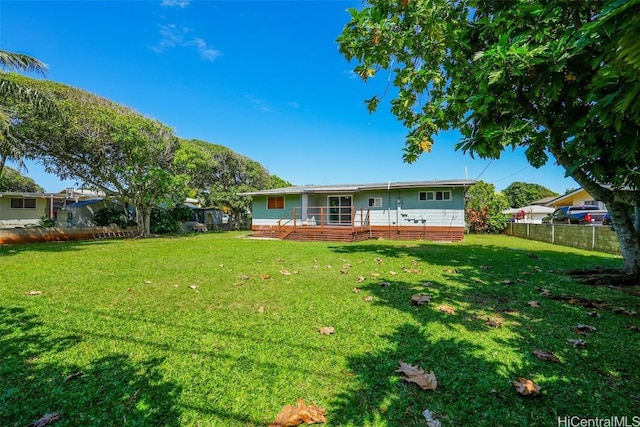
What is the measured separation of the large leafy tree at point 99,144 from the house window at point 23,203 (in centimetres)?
945

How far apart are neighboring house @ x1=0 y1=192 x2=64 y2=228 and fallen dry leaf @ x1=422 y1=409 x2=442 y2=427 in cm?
2710

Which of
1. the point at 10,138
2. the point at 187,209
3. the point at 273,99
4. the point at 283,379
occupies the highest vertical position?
the point at 273,99

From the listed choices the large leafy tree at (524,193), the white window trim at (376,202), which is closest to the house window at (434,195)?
the white window trim at (376,202)

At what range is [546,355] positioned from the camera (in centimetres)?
265

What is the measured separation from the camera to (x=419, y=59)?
6645 millimetres

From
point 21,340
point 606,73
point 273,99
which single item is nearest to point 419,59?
point 606,73

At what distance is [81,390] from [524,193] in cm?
6687

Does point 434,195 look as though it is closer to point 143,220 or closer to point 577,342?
point 577,342

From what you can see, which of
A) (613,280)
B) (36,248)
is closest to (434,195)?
(613,280)

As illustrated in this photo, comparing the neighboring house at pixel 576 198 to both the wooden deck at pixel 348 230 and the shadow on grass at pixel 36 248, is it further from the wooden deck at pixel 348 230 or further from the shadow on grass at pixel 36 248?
the shadow on grass at pixel 36 248

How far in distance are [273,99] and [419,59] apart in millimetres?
13106

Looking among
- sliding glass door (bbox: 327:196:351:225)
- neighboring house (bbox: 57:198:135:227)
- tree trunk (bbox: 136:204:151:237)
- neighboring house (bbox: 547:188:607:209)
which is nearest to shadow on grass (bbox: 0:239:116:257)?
tree trunk (bbox: 136:204:151:237)

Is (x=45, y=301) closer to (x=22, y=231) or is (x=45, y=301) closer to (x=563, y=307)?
(x=563, y=307)

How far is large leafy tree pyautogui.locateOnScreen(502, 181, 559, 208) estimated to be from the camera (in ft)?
176
